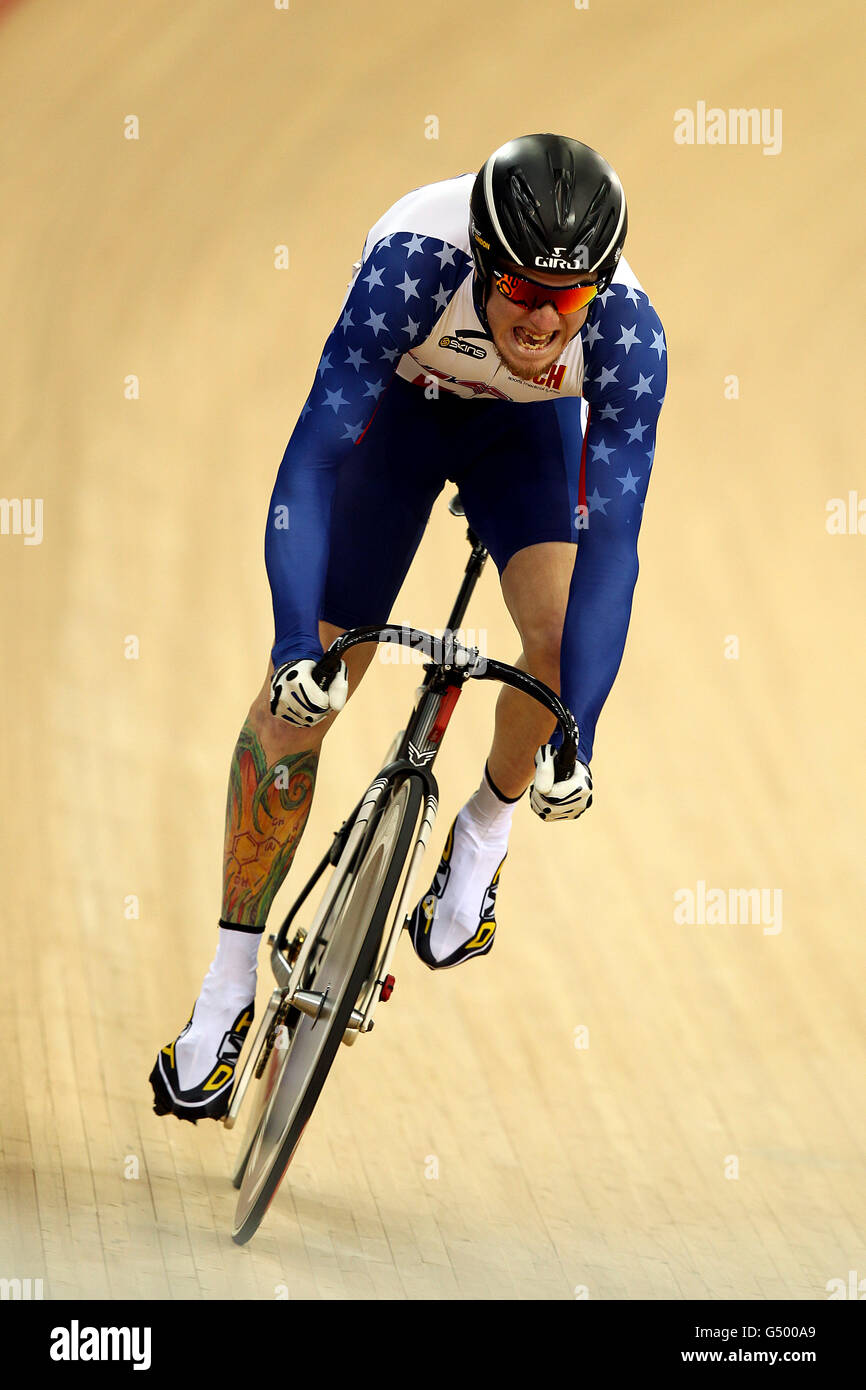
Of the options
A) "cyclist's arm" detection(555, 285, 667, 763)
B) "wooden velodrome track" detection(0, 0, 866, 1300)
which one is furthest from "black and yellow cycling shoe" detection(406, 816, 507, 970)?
"cyclist's arm" detection(555, 285, 667, 763)

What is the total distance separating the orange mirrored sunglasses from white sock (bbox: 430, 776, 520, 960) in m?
0.95

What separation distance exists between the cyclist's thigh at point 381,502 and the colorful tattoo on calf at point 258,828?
0.26 m

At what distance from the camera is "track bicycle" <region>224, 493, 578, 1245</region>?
197cm

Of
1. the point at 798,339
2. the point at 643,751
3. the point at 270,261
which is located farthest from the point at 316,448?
the point at 798,339

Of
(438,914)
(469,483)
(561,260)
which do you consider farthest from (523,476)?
(438,914)

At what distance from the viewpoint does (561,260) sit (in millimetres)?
1902

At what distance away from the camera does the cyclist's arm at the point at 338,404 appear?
6.62 feet

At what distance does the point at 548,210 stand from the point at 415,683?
2955mm

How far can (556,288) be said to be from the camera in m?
1.93

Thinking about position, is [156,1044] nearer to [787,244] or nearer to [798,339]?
[798,339]

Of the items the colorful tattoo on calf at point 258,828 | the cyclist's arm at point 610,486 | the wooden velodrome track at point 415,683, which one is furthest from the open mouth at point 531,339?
the wooden velodrome track at point 415,683

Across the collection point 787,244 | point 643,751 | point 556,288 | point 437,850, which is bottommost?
point 437,850

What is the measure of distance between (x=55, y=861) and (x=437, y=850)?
4.13 ft

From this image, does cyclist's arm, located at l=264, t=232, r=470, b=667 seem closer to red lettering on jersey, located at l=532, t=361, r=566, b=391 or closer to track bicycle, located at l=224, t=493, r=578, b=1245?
track bicycle, located at l=224, t=493, r=578, b=1245
